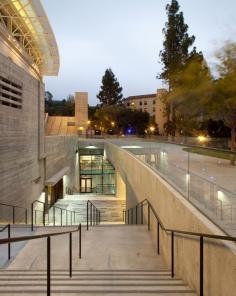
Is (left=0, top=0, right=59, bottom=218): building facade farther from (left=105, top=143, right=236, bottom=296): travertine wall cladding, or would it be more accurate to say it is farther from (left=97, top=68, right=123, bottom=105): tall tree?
(left=97, top=68, right=123, bottom=105): tall tree

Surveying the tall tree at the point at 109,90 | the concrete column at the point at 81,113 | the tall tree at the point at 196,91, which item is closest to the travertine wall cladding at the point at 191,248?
the tall tree at the point at 196,91

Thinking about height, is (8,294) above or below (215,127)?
below

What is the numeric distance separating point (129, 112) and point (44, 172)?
46307 mm

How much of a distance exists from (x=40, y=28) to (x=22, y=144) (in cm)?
1339

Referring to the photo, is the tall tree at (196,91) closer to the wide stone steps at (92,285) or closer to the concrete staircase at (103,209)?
the concrete staircase at (103,209)

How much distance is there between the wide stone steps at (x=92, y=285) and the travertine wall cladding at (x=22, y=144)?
27.4 feet

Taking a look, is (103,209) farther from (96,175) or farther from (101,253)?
(96,175)

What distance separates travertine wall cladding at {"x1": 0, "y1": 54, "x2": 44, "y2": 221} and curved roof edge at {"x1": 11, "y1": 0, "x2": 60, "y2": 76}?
5.28 meters

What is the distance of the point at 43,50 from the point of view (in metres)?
32.5

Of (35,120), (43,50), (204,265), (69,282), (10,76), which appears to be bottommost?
(69,282)

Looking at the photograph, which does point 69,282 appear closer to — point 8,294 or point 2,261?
point 8,294

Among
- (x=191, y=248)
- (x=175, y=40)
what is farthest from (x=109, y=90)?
(x=191, y=248)

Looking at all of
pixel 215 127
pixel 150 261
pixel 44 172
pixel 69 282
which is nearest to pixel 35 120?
pixel 44 172

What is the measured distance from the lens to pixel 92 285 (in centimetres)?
539
